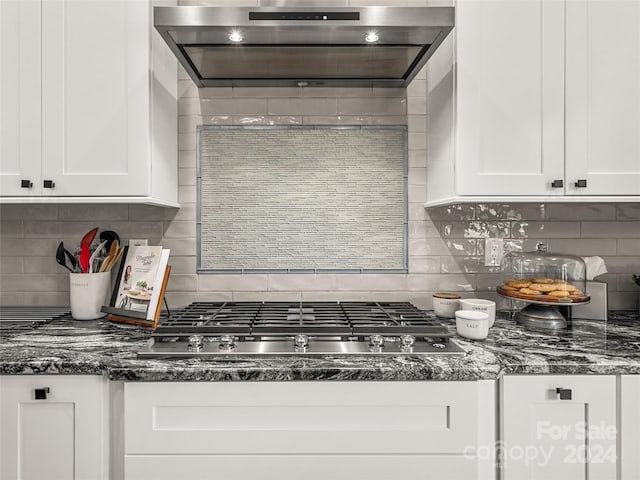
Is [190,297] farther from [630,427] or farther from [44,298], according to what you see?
[630,427]

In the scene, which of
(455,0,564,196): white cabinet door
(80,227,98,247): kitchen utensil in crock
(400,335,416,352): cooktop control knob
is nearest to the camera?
(400,335,416,352): cooktop control knob

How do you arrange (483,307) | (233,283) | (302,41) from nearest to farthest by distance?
(302,41), (483,307), (233,283)

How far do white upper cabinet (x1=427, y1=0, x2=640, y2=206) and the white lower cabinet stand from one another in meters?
0.81

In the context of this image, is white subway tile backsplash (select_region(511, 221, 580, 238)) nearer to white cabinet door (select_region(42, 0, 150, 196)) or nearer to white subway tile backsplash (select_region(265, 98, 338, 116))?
white subway tile backsplash (select_region(265, 98, 338, 116))

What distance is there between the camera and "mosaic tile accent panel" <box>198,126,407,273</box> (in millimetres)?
2043

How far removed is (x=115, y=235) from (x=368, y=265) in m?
1.20

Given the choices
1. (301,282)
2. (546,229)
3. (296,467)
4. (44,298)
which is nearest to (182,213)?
(301,282)

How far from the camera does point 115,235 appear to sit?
6.57 feet

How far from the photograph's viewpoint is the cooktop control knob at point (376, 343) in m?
1.35

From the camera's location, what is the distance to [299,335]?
4.61 feet

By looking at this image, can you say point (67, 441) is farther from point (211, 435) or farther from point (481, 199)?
point (481, 199)

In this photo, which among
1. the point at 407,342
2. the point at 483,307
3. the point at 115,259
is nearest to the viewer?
the point at 407,342

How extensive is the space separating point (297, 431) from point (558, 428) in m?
0.79

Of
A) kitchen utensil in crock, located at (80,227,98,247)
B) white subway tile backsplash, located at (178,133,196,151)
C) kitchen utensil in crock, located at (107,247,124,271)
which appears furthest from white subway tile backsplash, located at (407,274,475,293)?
kitchen utensil in crock, located at (80,227,98,247)
